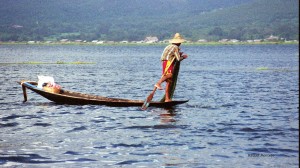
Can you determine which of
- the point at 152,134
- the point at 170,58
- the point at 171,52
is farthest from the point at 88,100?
the point at 152,134

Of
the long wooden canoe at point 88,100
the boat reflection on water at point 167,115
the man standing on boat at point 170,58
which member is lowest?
the boat reflection on water at point 167,115

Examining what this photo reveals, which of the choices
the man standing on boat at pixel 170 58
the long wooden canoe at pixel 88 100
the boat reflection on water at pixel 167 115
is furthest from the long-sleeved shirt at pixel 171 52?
the boat reflection on water at pixel 167 115

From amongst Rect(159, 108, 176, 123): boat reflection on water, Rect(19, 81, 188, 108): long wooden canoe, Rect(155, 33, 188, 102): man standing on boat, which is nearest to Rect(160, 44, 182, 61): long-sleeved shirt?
Rect(155, 33, 188, 102): man standing on boat

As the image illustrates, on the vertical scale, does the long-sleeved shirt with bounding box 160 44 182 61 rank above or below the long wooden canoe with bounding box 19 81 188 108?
above

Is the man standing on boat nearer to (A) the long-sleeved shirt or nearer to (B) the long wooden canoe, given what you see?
(A) the long-sleeved shirt

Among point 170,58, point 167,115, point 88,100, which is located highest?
point 170,58

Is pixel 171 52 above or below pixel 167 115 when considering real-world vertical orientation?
above

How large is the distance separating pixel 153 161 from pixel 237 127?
7.20m

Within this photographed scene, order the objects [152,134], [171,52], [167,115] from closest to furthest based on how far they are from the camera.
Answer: [152,134], [167,115], [171,52]

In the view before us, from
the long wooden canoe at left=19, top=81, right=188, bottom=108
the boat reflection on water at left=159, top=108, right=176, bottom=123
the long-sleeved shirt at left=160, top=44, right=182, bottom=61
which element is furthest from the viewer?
the long wooden canoe at left=19, top=81, right=188, bottom=108

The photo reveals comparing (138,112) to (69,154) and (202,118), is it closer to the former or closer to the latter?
(202,118)

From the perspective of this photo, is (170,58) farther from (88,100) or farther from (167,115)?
(88,100)

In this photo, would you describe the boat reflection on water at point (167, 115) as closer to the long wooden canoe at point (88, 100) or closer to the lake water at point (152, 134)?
the lake water at point (152, 134)

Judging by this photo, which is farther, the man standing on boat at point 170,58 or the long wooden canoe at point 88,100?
the long wooden canoe at point 88,100
